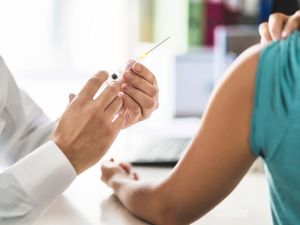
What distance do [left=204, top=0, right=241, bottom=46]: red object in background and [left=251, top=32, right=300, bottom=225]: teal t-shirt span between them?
237cm

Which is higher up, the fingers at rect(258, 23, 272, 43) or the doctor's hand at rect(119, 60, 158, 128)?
the fingers at rect(258, 23, 272, 43)

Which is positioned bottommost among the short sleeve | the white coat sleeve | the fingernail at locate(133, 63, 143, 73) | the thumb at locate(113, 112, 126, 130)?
the white coat sleeve

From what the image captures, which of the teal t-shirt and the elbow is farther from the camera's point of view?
the elbow

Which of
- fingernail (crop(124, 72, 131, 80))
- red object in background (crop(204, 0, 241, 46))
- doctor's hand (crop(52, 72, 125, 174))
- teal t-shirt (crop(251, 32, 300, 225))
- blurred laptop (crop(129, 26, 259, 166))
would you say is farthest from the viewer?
red object in background (crop(204, 0, 241, 46))

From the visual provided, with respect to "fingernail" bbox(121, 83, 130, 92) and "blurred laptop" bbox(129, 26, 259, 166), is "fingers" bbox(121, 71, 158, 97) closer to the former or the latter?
"fingernail" bbox(121, 83, 130, 92)

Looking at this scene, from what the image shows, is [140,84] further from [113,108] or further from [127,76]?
[113,108]

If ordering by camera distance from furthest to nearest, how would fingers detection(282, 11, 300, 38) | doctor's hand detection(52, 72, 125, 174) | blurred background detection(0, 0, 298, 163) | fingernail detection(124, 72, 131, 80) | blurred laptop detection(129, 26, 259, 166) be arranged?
blurred background detection(0, 0, 298, 163), blurred laptop detection(129, 26, 259, 166), fingernail detection(124, 72, 131, 80), doctor's hand detection(52, 72, 125, 174), fingers detection(282, 11, 300, 38)

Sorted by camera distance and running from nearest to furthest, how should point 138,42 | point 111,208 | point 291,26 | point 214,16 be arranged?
point 291,26, point 111,208, point 214,16, point 138,42

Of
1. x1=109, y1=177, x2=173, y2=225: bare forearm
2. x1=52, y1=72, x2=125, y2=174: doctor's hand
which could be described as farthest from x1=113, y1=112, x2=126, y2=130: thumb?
x1=109, y1=177, x2=173, y2=225: bare forearm

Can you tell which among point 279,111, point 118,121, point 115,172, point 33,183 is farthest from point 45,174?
A: point 279,111

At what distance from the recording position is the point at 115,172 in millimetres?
1193

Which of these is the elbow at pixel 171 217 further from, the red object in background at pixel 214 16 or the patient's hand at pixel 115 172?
the red object in background at pixel 214 16

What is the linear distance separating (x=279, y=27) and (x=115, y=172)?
50 cm

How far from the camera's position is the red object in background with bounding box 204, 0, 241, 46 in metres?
3.07
